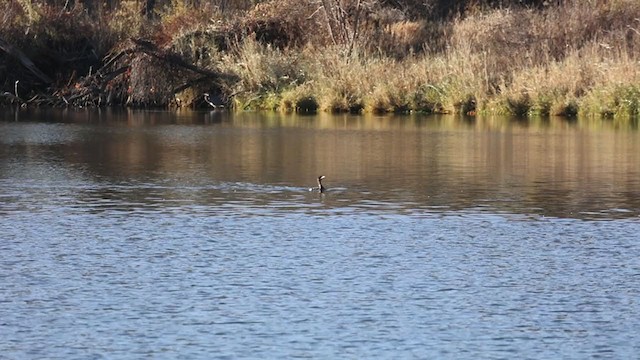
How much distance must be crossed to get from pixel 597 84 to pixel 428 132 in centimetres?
637

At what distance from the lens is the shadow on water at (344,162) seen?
1669 centimetres

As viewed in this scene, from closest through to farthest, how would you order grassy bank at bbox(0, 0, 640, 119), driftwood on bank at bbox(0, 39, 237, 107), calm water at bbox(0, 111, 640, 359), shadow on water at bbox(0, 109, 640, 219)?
1. calm water at bbox(0, 111, 640, 359)
2. shadow on water at bbox(0, 109, 640, 219)
3. grassy bank at bbox(0, 0, 640, 119)
4. driftwood on bank at bbox(0, 39, 237, 107)

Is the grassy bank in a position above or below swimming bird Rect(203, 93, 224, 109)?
above

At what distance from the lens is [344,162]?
2158cm

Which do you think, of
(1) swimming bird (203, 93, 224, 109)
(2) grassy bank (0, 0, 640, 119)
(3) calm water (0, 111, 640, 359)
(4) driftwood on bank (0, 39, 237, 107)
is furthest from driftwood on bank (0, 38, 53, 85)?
(3) calm water (0, 111, 640, 359)

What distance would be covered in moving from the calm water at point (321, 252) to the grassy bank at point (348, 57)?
8.75 metres

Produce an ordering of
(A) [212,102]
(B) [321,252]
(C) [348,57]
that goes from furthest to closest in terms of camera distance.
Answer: (A) [212,102], (C) [348,57], (B) [321,252]

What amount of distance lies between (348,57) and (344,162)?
1507 cm

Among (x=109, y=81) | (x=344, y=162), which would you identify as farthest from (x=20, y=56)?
(x=344, y=162)

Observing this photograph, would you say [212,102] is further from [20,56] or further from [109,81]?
[20,56]

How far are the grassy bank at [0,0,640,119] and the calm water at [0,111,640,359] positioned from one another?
875 centimetres

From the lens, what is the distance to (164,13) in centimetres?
4503

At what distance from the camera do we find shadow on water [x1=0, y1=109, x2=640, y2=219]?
1669 centimetres

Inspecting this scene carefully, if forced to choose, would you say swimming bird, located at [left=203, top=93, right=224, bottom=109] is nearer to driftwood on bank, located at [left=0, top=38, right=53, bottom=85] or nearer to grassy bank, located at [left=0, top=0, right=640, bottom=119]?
grassy bank, located at [left=0, top=0, right=640, bottom=119]
